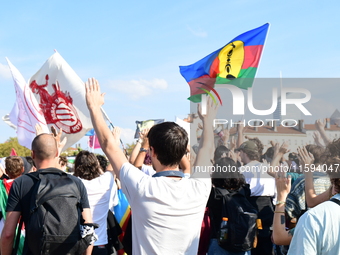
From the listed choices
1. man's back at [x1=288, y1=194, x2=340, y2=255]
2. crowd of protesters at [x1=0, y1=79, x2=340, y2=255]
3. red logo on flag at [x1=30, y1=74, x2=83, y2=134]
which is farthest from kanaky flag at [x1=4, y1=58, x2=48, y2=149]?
man's back at [x1=288, y1=194, x2=340, y2=255]

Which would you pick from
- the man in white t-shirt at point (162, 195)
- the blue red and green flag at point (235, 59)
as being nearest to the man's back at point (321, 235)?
the man in white t-shirt at point (162, 195)

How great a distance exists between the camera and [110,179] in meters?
5.49

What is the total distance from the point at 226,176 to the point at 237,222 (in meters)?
0.53

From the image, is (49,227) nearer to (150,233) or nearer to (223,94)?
(150,233)

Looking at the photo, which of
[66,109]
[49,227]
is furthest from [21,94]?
[49,227]

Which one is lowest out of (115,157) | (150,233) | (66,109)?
(150,233)

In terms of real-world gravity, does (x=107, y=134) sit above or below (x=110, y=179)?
above

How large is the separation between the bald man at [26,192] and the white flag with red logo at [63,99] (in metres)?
4.82

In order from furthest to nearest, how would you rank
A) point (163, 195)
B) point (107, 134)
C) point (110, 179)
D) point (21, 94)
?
point (21, 94) < point (110, 179) < point (107, 134) < point (163, 195)

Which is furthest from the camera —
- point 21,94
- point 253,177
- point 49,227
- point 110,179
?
point 21,94

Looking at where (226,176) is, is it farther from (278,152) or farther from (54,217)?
(54,217)

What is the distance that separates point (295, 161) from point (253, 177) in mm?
627

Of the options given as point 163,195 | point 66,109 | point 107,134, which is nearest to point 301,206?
point 163,195

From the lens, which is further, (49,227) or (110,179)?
(110,179)
